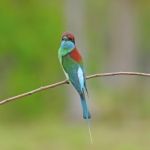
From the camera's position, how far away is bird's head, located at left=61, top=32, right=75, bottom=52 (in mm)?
2270

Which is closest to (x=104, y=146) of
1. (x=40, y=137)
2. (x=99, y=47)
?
(x=40, y=137)

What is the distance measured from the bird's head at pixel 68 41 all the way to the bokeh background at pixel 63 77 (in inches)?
233

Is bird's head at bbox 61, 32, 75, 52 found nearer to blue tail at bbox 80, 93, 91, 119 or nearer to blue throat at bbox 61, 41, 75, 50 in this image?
blue throat at bbox 61, 41, 75, 50

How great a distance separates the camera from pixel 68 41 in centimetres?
229

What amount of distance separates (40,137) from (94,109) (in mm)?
3021

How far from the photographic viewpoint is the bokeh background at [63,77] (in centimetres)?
1012

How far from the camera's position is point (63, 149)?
8.55m

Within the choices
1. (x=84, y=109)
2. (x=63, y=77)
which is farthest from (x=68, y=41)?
(x=63, y=77)

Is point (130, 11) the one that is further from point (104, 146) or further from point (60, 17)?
point (104, 146)

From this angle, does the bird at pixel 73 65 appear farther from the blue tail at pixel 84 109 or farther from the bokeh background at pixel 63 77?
the bokeh background at pixel 63 77

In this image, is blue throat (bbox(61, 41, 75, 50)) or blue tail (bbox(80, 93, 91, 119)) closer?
blue tail (bbox(80, 93, 91, 119))

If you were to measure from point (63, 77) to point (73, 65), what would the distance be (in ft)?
46.1

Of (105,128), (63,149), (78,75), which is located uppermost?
(78,75)

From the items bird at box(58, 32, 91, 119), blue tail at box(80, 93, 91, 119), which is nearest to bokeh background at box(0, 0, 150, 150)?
bird at box(58, 32, 91, 119)
